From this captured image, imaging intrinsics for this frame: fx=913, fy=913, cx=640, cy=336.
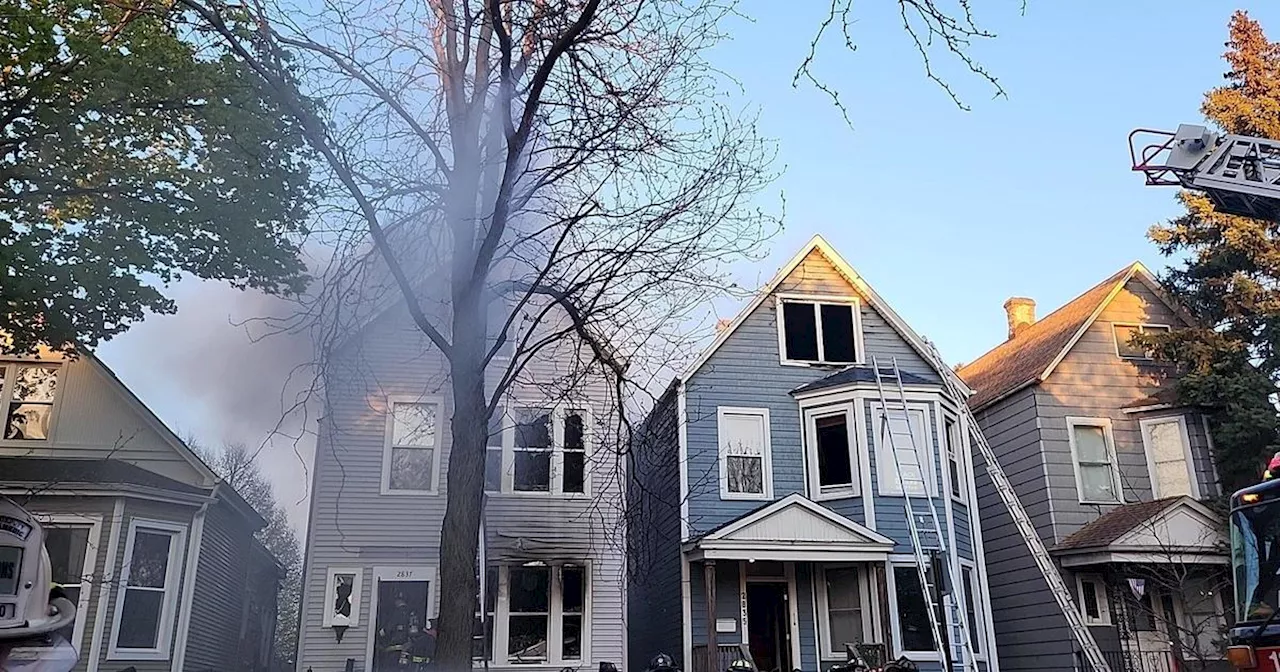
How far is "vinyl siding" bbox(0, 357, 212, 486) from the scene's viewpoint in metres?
14.5

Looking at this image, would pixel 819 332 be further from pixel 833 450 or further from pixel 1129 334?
pixel 1129 334

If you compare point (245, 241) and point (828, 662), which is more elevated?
point (245, 241)

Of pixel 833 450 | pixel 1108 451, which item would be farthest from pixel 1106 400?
pixel 833 450

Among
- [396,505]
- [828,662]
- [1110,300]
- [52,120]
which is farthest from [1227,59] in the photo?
[52,120]

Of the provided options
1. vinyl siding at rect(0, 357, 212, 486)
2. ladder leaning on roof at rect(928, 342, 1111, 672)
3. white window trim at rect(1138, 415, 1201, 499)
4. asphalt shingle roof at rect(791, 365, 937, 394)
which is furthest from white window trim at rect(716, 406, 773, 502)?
vinyl siding at rect(0, 357, 212, 486)

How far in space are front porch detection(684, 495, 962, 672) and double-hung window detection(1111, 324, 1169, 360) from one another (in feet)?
20.0

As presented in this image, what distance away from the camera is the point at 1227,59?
16.0 m

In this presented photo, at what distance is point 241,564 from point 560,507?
8.83 metres

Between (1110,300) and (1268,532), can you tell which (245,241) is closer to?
(1268,532)

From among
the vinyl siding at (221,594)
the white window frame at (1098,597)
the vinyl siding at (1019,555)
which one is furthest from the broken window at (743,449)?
the vinyl siding at (221,594)

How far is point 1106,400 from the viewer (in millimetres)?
15984

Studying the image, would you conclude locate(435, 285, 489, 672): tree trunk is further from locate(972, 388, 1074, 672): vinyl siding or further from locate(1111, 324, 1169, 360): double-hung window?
locate(1111, 324, 1169, 360): double-hung window

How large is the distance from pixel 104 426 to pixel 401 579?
5859mm

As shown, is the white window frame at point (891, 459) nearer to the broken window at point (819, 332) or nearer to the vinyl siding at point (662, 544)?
the broken window at point (819, 332)
